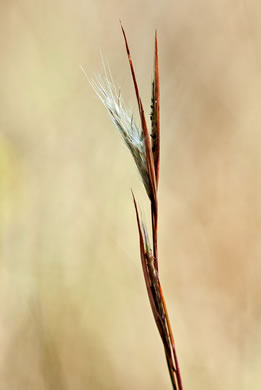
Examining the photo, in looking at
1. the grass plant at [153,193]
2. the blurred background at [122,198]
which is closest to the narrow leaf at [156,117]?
the grass plant at [153,193]

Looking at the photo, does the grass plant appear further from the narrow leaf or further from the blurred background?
the blurred background

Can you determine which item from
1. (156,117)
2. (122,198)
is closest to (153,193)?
(156,117)

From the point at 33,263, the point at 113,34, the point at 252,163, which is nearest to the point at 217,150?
the point at 252,163

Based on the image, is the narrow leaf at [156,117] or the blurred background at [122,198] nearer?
the narrow leaf at [156,117]

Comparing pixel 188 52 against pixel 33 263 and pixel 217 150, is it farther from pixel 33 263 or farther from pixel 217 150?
pixel 33 263

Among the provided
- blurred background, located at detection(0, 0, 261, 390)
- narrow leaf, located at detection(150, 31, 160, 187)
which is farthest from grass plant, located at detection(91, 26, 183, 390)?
blurred background, located at detection(0, 0, 261, 390)

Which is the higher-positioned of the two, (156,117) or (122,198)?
(156,117)

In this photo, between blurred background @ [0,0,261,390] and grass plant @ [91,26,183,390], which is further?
blurred background @ [0,0,261,390]

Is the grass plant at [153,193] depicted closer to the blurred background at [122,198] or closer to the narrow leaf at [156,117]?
the narrow leaf at [156,117]

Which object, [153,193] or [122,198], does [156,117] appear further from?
[122,198]
